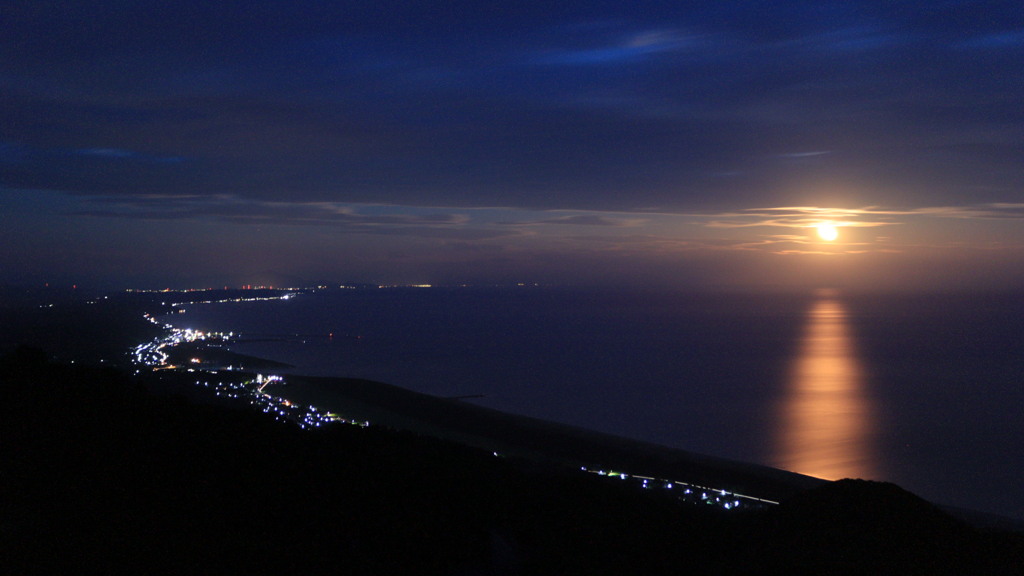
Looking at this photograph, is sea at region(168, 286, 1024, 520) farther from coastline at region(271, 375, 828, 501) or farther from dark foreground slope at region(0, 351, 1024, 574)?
dark foreground slope at region(0, 351, 1024, 574)

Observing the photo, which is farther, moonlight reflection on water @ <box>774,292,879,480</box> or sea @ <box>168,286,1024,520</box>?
sea @ <box>168,286,1024,520</box>

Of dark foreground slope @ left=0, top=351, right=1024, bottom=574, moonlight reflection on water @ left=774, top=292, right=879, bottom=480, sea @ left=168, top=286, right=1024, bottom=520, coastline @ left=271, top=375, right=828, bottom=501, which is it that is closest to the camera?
dark foreground slope @ left=0, top=351, right=1024, bottom=574

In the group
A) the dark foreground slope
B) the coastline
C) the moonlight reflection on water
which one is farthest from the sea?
the dark foreground slope

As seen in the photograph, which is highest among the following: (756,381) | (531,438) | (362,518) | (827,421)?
(362,518)

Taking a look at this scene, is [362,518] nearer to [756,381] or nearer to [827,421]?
[827,421]

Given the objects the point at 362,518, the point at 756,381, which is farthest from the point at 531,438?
the point at 756,381

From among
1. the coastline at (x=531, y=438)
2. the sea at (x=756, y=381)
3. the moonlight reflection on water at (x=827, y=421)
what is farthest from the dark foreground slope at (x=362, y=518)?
the moonlight reflection on water at (x=827, y=421)

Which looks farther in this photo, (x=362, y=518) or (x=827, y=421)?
(x=827, y=421)
